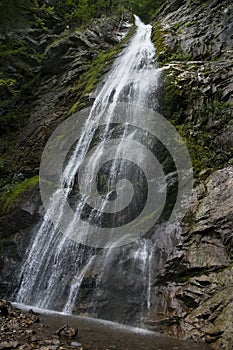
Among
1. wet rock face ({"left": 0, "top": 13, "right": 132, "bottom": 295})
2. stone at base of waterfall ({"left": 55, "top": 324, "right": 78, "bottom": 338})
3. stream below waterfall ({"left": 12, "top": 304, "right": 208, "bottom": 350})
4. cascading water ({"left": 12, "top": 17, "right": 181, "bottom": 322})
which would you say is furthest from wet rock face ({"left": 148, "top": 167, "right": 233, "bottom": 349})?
wet rock face ({"left": 0, "top": 13, "right": 132, "bottom": 295})

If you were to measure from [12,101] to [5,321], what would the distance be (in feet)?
46.4

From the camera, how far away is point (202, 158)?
10.5m

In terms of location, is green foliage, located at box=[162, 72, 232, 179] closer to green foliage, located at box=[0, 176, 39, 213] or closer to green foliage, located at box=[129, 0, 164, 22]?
green foliage, located at box=[0, 176, 39, 213]

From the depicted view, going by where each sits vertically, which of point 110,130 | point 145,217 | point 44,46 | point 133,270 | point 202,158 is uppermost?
point 44,46

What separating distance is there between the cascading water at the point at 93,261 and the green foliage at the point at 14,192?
1.43 metres

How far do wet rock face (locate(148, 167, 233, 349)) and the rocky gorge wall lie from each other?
21 millimetres

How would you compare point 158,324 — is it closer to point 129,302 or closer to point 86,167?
point 129,302

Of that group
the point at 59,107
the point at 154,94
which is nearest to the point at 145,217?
the point at 154,94

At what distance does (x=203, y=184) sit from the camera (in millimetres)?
9602

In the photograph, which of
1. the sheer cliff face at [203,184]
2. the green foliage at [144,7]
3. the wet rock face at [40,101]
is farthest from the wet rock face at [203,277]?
the green foliage at [144,7]

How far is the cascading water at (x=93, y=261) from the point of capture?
27.2 ft

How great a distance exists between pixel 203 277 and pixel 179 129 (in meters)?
5.36

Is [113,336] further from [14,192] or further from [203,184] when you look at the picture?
[14,192]

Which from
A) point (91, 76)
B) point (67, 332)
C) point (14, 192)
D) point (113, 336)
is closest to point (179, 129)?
point (14, 192)
